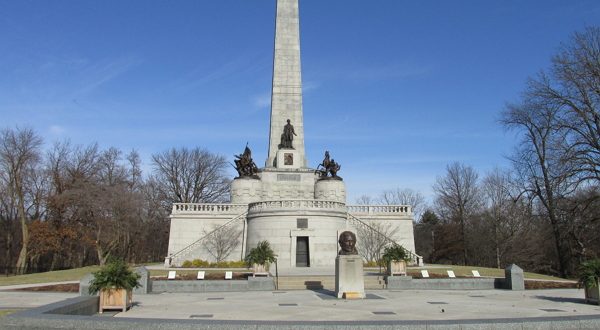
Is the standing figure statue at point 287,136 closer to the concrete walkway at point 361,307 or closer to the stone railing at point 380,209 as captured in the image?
Result: the stone railing at point 380,209

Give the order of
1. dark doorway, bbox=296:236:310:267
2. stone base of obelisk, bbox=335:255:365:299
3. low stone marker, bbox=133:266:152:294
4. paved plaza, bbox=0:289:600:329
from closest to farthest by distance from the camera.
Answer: paved plaza, bbox=0:289:600:329, stone base of obelisk, bbox=335:255:365:299, low stone marker, bbox=133:266:152:294, dark doorway, bbox=296:236:310:267

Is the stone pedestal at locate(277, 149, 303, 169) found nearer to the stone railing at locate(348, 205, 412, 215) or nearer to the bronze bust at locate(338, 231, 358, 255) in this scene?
the stone railing at locate(348, 205, 412, 215)

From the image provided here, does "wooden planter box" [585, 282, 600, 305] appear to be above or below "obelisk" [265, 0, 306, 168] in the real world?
below

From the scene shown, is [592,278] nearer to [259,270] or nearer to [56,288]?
[259,270]

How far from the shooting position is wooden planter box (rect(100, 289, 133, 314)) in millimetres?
13062

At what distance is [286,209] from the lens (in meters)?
36.5

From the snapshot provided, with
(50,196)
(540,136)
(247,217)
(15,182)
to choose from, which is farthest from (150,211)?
(540,136)

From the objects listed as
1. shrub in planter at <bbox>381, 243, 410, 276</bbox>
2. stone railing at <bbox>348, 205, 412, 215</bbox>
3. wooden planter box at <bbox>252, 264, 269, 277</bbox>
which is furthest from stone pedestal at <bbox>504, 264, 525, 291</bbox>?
stone railing at <bbox>348, 205, 412, 215</bbox>

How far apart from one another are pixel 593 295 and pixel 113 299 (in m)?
14.7

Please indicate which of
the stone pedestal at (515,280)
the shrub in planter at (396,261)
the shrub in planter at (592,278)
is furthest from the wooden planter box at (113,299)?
the stone pedestal at (515,280)

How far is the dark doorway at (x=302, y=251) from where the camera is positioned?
118 feet

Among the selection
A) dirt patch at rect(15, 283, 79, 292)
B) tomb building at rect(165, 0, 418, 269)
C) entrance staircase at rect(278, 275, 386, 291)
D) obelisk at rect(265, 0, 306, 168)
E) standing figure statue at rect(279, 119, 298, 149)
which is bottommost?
dirt patch at rect(15, 283, 79, 292)

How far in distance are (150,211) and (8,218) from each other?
1474 cm

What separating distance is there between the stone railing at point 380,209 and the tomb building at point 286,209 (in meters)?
0.09
